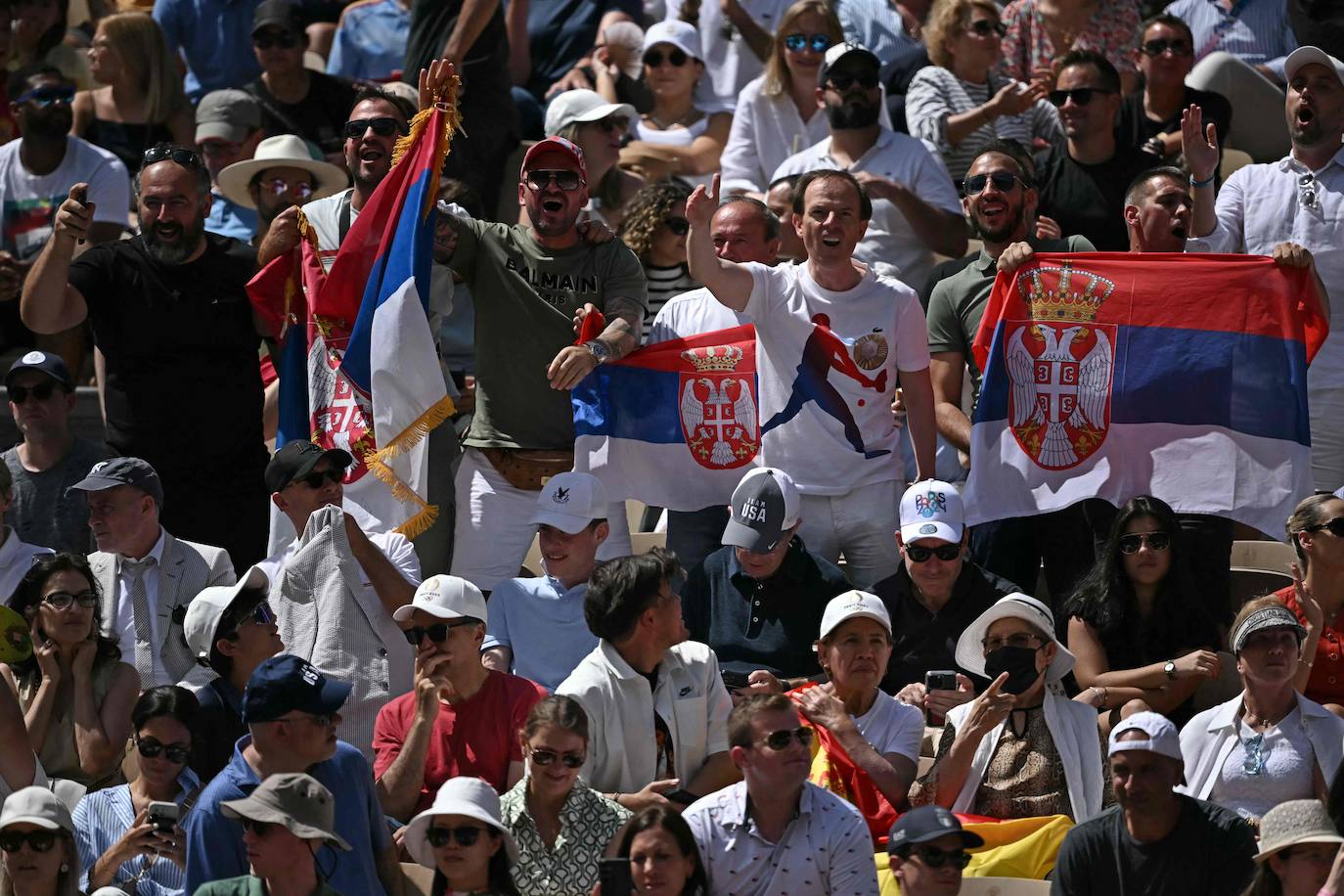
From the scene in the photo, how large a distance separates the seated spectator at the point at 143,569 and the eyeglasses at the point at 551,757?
2.09 meters

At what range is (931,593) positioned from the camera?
8695 mm

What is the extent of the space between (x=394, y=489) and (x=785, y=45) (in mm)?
4092

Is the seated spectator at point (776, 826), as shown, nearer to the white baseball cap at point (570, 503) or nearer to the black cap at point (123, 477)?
the white baseball cap at point (570, 503)

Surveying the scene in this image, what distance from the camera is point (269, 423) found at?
35.3ft

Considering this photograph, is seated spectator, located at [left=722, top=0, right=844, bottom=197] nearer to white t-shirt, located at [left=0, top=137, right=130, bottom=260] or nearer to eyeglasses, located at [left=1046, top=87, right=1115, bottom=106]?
eyeglasses, located at [left=1046, top=87, right=1115, bottom=106]

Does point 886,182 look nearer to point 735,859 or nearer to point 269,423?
point 269,423

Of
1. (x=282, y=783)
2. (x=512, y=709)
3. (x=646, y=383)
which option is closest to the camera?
(x=282, y=783)

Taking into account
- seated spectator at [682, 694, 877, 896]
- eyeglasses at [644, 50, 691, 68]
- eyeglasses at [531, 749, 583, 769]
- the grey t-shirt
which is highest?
eyeglasses at [644, 50, 691, 68]

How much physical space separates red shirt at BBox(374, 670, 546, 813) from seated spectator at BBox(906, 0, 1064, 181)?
5.11 m

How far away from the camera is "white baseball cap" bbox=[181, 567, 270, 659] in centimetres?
812

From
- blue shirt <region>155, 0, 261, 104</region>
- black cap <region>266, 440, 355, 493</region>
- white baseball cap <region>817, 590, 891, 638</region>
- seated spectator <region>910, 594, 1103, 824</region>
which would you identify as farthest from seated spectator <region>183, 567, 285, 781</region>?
blue shirt <region>155, 0, 261, 104</region>

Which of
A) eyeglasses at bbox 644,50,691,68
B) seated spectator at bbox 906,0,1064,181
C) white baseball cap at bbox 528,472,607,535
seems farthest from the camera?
eyeglasses at bbox 644,50,691,68

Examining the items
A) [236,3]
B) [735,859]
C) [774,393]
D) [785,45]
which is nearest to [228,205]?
[236,3]

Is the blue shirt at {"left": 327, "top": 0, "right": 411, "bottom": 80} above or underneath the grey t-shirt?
above
